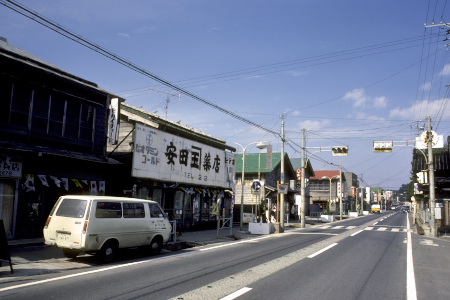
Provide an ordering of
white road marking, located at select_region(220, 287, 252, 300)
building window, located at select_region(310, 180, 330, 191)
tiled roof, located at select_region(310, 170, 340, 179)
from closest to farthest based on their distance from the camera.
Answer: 1. white road marking, located at select_region(220, 287, 252, 300)
2. building window, located at select_region(310, 180, 330, 191)
3. tiled roof, located at select_region(310, 170, 340, 179)

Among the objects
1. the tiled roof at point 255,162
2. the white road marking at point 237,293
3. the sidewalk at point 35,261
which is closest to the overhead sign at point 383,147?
the tiled roof at point 255,162

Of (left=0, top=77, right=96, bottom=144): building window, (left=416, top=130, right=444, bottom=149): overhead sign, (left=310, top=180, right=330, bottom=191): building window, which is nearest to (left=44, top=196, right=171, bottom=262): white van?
(left=0, top=77, right=96, bottom=144): building window

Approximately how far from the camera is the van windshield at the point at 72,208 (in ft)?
33.1

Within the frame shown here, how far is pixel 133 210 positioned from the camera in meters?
11.6

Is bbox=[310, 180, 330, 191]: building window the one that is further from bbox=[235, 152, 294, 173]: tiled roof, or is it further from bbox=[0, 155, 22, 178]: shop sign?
bbox=[0, 155, 22, 178]: shop sign

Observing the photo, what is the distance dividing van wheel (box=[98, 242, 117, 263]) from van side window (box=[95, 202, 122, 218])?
88cm

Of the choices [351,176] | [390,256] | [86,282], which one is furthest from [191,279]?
[351,176]

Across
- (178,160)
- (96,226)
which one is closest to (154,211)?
(96,226)

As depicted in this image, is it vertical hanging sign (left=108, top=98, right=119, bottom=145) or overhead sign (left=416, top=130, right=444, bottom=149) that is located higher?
overhead sign (left=416, top=130, right=444, bottom=149)

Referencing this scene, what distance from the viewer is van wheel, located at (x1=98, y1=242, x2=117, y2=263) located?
10.3 m

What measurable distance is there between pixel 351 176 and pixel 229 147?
8408 centimetres

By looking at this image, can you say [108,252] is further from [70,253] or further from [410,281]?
[410,281]

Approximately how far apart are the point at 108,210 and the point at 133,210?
3.72ft

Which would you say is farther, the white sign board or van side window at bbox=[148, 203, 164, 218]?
the white sign board
